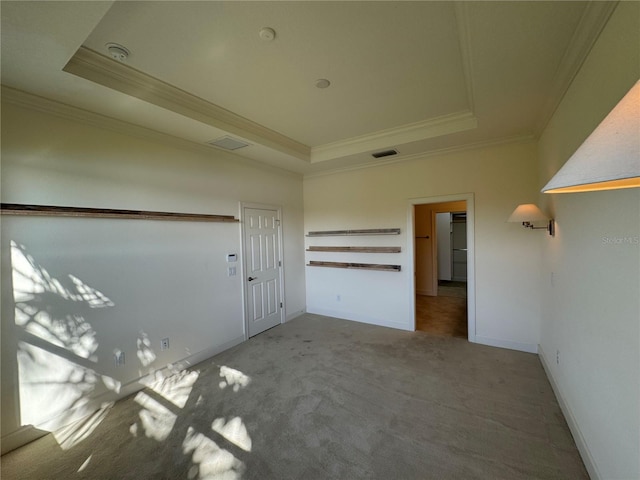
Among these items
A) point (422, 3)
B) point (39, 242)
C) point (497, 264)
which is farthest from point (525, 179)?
point (39, 242)

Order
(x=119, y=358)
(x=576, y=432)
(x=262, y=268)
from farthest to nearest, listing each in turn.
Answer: (x=262, y=268) < (x=119, y=358) < (x=576, y=432)

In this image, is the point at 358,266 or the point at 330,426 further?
the point at 358,266

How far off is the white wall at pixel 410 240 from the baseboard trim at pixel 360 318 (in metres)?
0.02

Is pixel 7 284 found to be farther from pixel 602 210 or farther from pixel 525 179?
pixel 525 179

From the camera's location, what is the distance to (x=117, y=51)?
1961 mm

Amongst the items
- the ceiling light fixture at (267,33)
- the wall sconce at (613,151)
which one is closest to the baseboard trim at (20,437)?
the ceiling light fixture at (267,33)

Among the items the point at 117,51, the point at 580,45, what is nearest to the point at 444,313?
the point at 580,45

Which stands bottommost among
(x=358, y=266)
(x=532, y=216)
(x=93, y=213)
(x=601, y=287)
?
(x=358, y=266)

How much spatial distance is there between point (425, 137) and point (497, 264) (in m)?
1.97

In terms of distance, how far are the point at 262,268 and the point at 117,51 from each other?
3114 mm

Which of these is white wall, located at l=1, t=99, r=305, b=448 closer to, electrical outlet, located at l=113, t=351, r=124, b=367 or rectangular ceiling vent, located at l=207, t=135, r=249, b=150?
electrical outlet, located at l=113, t=351, r=124, b=367

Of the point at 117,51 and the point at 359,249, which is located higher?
the point at 117,51

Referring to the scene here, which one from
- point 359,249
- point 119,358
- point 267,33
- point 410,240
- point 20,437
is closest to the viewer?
point 267,33

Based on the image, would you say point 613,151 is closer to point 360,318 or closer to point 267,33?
point 267,33
